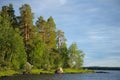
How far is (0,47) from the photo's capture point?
87.0m

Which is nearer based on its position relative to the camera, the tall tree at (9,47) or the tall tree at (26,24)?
the tall tree at (9,47)

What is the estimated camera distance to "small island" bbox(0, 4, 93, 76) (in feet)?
290

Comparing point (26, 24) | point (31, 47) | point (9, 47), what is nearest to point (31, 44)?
point (31, 47)

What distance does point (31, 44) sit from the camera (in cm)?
10781

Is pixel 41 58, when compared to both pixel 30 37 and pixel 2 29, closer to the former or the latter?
pixel 30 37

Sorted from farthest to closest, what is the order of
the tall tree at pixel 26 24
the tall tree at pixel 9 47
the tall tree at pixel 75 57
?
the tall tree at pixel 75 57 → the tall tree at pixel 26 24 → the tall tree at pixel 9 47

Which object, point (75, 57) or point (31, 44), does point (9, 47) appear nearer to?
point (31, 44)

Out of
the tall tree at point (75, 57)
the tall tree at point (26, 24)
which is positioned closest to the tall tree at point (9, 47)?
the tall tree at point (26, 24)

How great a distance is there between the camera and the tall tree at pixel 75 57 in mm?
133250

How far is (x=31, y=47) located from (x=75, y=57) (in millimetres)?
30702

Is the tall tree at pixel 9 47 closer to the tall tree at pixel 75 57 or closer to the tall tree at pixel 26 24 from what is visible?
the tall tree at pixel 26 24

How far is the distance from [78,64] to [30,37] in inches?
1188

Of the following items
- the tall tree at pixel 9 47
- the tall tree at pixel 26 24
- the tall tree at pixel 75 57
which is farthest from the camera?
the tall tree at pixel 75 57

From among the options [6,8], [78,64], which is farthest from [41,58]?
[78,64]
